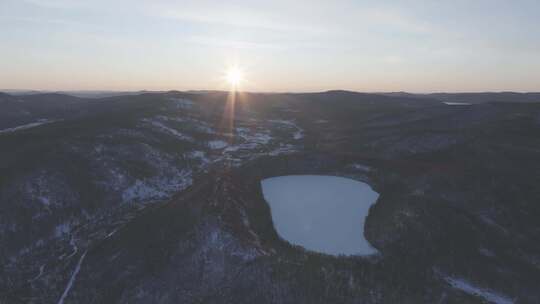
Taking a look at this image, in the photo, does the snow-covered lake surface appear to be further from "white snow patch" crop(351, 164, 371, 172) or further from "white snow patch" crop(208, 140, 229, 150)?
"white snow patch" crop(208, 140, 229, 150)

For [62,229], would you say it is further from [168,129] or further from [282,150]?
[282,150]

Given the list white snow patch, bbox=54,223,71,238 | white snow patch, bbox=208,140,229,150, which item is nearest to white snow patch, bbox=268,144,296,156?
white snow patch, bbox=208,140,229,150

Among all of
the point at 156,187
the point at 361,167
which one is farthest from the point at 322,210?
the point at 156,187

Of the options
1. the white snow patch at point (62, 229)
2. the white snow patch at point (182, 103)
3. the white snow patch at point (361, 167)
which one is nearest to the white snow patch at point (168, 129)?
the white snow patch at point (182, 103)

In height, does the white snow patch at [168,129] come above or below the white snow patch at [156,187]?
above

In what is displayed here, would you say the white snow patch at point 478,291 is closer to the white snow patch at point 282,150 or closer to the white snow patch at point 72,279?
the white snow patch at point 72,279

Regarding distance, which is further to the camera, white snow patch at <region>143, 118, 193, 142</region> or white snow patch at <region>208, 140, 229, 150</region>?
white snow patch at <region>143, 118, 193, 142</region>
